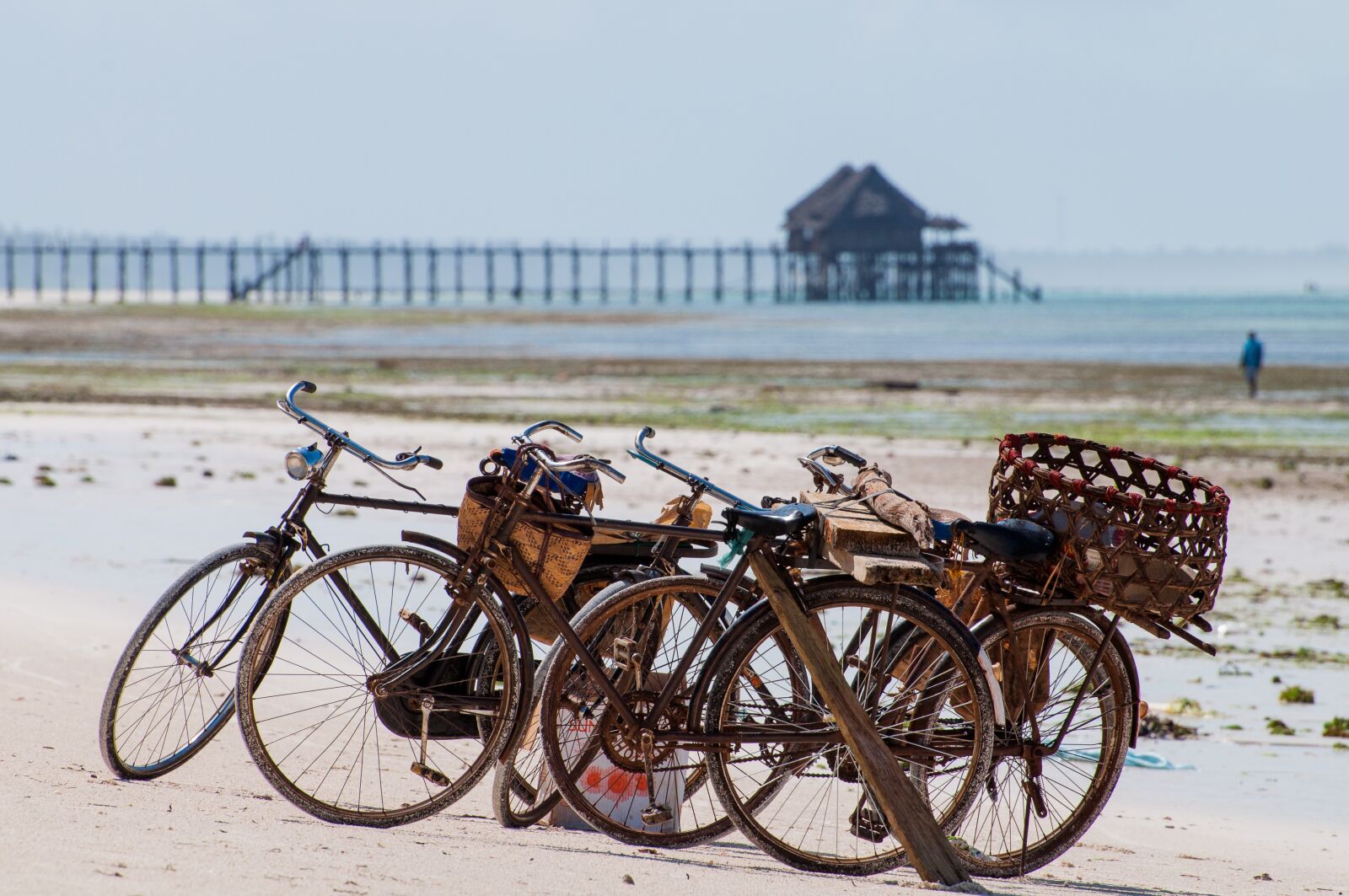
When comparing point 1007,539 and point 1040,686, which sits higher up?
point 1007,539

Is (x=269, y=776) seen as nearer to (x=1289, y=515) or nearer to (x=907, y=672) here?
(x=907, y=672)

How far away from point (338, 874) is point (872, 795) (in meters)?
1.36

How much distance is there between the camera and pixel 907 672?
4129 millimetres

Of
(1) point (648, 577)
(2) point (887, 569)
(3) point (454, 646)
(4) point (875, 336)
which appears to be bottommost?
(3) point (454, 646)

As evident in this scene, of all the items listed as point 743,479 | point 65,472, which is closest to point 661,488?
point 743,479

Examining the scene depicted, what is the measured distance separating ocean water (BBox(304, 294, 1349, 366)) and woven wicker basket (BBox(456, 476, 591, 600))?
40.3 metres

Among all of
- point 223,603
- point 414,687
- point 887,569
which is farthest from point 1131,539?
point 223,603

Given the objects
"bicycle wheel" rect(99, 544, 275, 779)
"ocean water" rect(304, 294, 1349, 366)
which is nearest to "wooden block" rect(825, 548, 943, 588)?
"bicycle wheel" rect(99, 544, 275, 779)

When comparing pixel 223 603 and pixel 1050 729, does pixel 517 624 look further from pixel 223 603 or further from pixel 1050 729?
pixel 1050 729

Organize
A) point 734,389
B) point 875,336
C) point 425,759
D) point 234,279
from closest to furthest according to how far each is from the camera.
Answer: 1. point 425,759
2. point 734,389
3. point 875,336
4. point 234,279

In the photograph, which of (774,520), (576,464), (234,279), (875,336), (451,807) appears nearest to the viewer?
(774,520)

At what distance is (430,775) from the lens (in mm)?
4305

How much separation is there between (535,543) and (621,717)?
1.73 ft

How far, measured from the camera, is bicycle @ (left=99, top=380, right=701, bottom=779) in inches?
170
